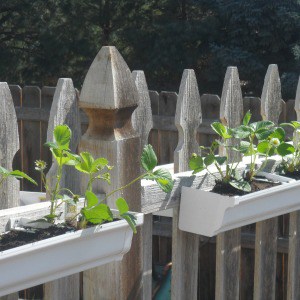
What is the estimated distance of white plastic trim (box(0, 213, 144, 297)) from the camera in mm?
1678

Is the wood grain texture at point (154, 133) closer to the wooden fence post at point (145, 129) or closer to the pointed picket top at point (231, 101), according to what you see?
the pointed picket top at point (231, 101)

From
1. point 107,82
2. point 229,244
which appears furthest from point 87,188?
point 229,244

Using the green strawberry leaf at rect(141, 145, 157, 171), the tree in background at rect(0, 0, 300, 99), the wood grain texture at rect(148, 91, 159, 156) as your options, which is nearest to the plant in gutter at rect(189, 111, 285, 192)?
the green strawberry leaf at rect(141, 145, 157, 171)

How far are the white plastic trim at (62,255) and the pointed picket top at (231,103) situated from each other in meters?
0.77

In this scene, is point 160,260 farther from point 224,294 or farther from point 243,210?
point 243,210

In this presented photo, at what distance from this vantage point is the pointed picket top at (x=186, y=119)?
2441 mm

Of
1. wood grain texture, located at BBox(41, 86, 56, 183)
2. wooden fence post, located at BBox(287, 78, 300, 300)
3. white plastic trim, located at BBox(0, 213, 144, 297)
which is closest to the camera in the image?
white plastic trim, located at BBox(0, 213, 144, 297)

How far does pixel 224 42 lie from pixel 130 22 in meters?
2.06

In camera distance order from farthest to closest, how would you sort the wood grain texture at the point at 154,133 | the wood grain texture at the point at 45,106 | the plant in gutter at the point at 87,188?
the wood grain texture at the point at 45,106 → the wood grain texture at the point at 154,133 → the plant in gutter at the point at 87,188

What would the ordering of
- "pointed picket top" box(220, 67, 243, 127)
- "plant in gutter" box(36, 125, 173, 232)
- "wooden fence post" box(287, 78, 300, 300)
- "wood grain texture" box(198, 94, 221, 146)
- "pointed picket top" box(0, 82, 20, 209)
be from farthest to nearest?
"wood grain texture" box(198, 94, 221, 146) < "wooden fence post" box(287, 78, 300, 300) < "pointed picket top" box(220, 67, 243, 127) < "pointed picket top" box(0, 82, 20, 209) < "plant in gutter" box(36, 125, 173, 232)

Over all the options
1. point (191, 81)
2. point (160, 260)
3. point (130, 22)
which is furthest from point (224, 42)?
point (191, 81)

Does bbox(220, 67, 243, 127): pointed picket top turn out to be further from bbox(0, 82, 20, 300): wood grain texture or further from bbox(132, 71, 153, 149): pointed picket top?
bbox(0, 82, 20, 300): wood grain texture

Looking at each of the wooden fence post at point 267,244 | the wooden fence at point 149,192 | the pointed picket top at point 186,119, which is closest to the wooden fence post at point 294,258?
the wooden fence at point 149,192

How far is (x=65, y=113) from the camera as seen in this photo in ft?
6.70
